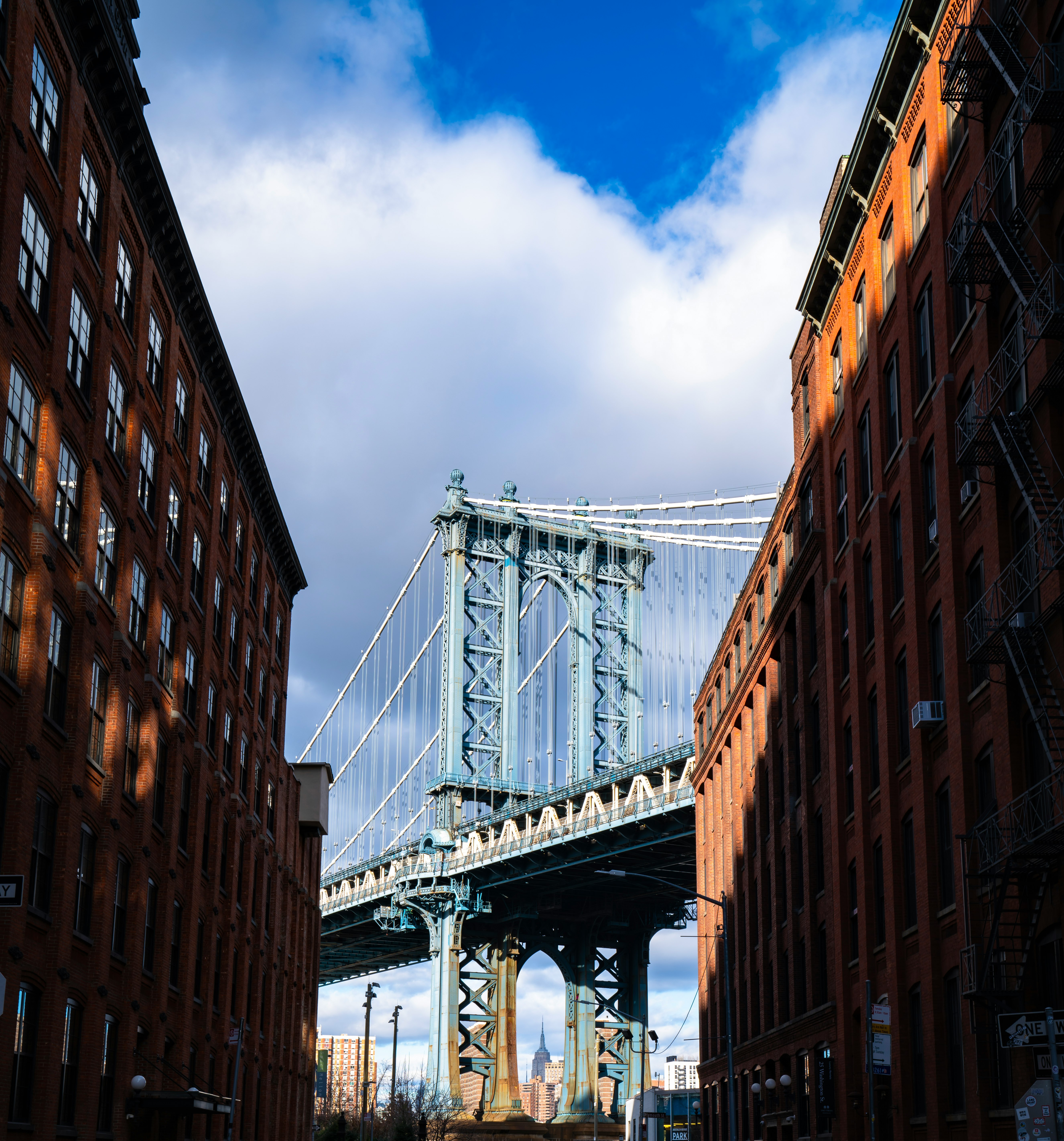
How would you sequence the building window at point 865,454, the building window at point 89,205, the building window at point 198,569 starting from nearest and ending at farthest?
the building window at point 89,205 < the building window at point 865,454 < the building window at point 198,569

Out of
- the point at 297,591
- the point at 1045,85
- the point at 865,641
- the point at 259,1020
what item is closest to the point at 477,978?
the point at 297,591

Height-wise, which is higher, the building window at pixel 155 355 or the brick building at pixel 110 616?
the building window at pixel 155 355

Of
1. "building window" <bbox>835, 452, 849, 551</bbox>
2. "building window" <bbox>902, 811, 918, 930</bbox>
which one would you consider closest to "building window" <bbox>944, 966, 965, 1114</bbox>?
"building window" <bbox>902, 811, 918, 930</bbox>

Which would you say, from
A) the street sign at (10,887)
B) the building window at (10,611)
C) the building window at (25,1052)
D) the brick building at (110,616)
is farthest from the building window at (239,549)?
the street sign at (10,887)

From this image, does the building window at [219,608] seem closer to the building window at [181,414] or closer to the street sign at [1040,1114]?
the building window at [181,414]

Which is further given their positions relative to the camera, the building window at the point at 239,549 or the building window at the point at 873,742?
the building window at the point at 239,549

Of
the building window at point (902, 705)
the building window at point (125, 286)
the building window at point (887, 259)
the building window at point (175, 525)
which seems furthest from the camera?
the building window at point (175, 525)

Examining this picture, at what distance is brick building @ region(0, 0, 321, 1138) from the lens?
27.2 m

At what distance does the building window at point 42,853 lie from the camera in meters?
27.8

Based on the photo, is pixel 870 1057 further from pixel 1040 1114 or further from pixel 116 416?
pixel 116 416

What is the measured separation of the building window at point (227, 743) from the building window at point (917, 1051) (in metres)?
23.4

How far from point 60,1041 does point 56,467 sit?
1073 cm

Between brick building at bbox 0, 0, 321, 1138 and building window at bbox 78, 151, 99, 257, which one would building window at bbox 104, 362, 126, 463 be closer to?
brick building at bbox 0, 0, 321, 1138

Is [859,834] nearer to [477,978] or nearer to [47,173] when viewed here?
[47,173]
